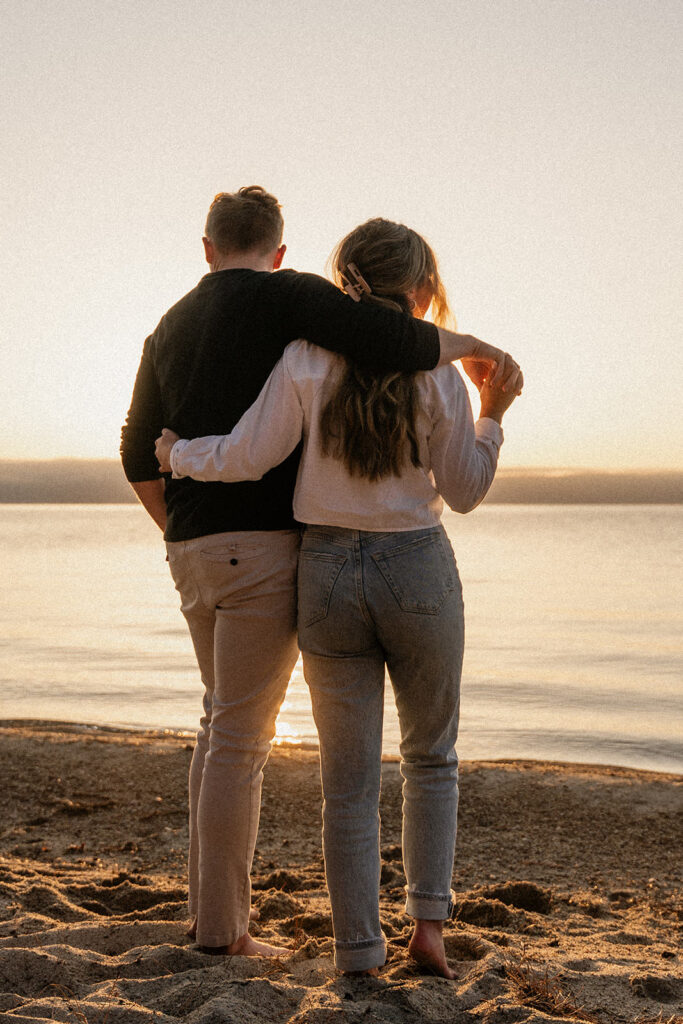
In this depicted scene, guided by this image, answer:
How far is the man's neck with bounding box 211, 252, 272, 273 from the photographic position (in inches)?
103

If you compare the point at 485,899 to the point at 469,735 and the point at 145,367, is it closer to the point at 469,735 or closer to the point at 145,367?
the point at 145,367

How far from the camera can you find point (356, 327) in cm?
232

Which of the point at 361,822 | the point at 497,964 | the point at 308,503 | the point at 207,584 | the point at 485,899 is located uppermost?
the point at 308,503

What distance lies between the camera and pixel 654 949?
3.06 metres

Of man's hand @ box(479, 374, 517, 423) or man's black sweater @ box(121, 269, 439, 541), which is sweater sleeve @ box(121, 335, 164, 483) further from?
man's hand @ box(479, 374, 517, 423)

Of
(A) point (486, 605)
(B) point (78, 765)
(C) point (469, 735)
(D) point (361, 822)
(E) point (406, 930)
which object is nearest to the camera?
(D) point (361, 822)

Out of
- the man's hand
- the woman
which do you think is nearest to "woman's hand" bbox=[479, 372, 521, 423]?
the man's hand

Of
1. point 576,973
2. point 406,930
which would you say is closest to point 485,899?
point 406,930

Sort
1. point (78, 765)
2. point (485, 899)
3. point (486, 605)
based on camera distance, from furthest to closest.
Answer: point (486, 605), point (78, 765), point (485, 899)

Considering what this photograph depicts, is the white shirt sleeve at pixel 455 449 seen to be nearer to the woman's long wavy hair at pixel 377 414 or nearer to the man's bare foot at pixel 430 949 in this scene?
the woman's long wavy hair at pixel 377 414

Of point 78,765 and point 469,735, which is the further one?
point 469,735

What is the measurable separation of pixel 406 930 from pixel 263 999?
0.85m

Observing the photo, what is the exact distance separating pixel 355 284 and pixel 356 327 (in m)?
0.20

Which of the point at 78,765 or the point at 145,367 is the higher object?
the point at 145,367
